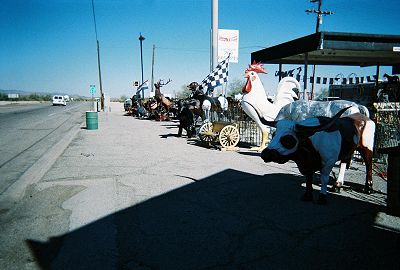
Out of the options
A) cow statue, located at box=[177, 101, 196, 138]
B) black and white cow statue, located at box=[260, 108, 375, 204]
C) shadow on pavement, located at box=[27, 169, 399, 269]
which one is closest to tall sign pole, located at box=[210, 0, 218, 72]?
cow statue, located at box=[177, 101, 196, 138]

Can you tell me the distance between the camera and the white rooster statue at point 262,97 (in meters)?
8.59

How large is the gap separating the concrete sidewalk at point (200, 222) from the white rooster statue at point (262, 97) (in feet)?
7.90

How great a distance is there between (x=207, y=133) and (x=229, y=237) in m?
6.42

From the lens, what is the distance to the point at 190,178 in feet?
19.5

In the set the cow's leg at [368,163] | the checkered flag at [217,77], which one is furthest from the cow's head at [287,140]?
the checkered flag at [217,77]

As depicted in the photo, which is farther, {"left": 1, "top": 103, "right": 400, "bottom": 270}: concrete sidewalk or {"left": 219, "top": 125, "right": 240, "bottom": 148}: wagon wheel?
{"left": 219, "top": 125, "right": 240, "bottom": 148}: wagon wheel

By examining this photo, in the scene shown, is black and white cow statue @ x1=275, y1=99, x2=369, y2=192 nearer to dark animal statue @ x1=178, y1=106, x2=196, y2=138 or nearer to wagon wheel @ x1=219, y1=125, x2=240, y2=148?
wagon wheel @ x1=219, y1=125, x2=240, y2=148

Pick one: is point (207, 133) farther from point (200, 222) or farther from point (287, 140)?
point (200, 222)

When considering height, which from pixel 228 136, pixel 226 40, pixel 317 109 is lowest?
pixel 228 136

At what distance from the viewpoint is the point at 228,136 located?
31.0 ft

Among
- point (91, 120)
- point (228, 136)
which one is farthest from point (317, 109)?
point (91, 120)

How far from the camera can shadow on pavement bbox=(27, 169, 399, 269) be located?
9.47 ft

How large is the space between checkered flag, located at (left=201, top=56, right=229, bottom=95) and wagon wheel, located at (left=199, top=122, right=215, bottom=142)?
93.6 inches

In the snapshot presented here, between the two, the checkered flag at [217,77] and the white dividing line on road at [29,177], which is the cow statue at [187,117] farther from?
the white dividing line on road at [29,177]
